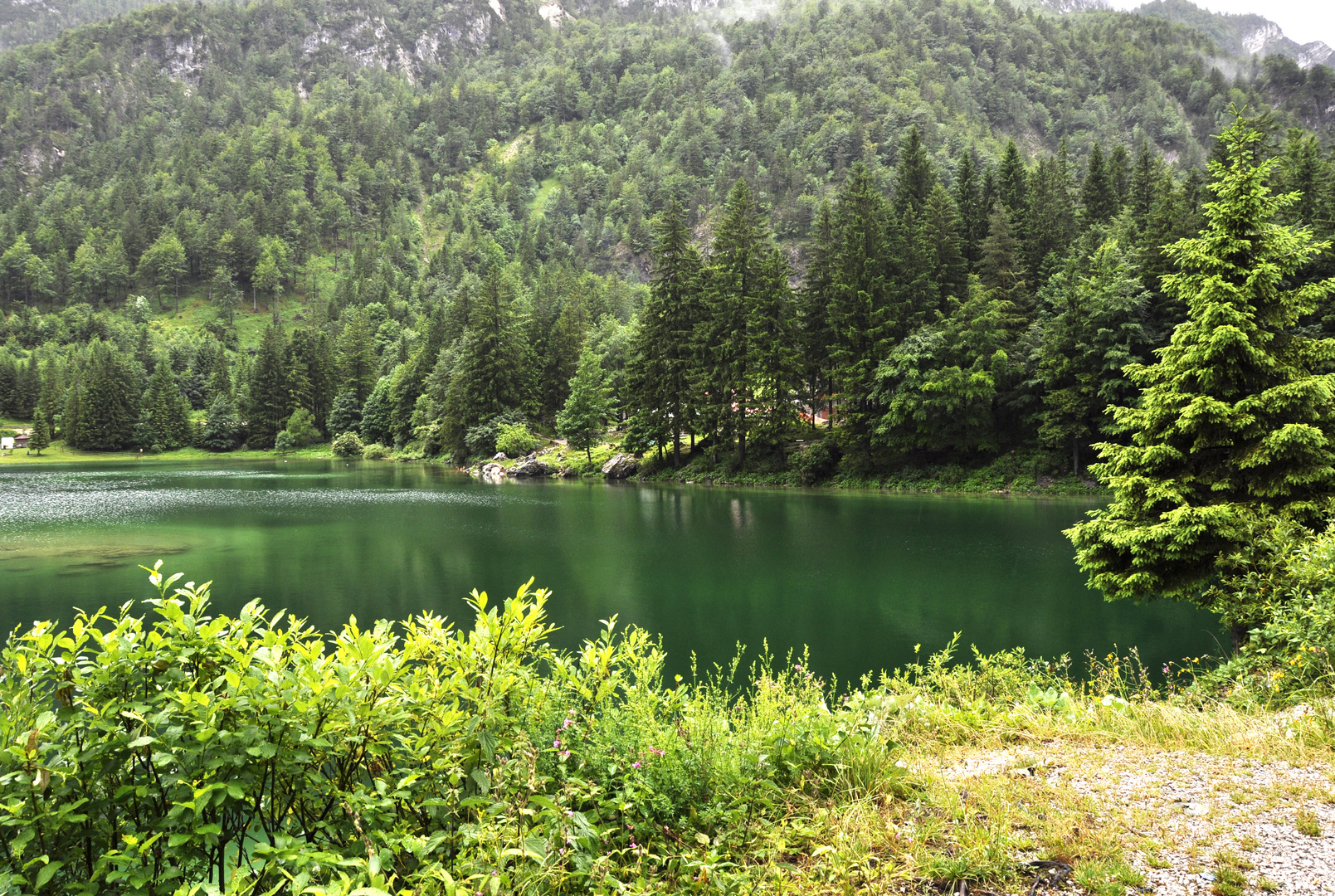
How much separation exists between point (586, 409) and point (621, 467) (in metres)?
7.67

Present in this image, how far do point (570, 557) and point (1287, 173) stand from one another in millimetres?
44332

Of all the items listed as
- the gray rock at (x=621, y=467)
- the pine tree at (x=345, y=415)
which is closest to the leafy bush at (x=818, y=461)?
the gray rock at (x=621, y=467)

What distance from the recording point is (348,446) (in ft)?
262

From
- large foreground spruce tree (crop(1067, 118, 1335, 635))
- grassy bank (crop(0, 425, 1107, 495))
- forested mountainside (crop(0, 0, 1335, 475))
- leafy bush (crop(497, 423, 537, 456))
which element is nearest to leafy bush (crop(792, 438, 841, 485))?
grassy bank (crop(0, 425, 1107, 495))

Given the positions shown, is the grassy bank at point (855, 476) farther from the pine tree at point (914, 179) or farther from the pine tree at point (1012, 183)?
the pine tree at point (1012, 183)

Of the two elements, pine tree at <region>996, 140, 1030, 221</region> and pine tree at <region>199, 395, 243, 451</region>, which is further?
pine tree at <region>199, 395, 243, 451</region>

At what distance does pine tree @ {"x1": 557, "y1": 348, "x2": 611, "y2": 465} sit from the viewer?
53.9m

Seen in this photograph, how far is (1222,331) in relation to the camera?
32.7 ft

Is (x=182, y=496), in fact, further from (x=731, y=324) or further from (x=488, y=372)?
(x=731, y=324)

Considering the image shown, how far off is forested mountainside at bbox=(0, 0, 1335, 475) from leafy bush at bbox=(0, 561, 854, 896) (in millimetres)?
13395

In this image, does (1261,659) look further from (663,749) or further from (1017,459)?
(1017,459)

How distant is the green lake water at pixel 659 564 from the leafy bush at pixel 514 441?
22.2 meters

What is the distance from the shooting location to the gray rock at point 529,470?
5372cm

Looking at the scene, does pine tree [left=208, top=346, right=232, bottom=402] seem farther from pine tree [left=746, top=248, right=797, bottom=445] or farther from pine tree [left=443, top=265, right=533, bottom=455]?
pine tree [left=746, top=248, right=797, bottom=445]
